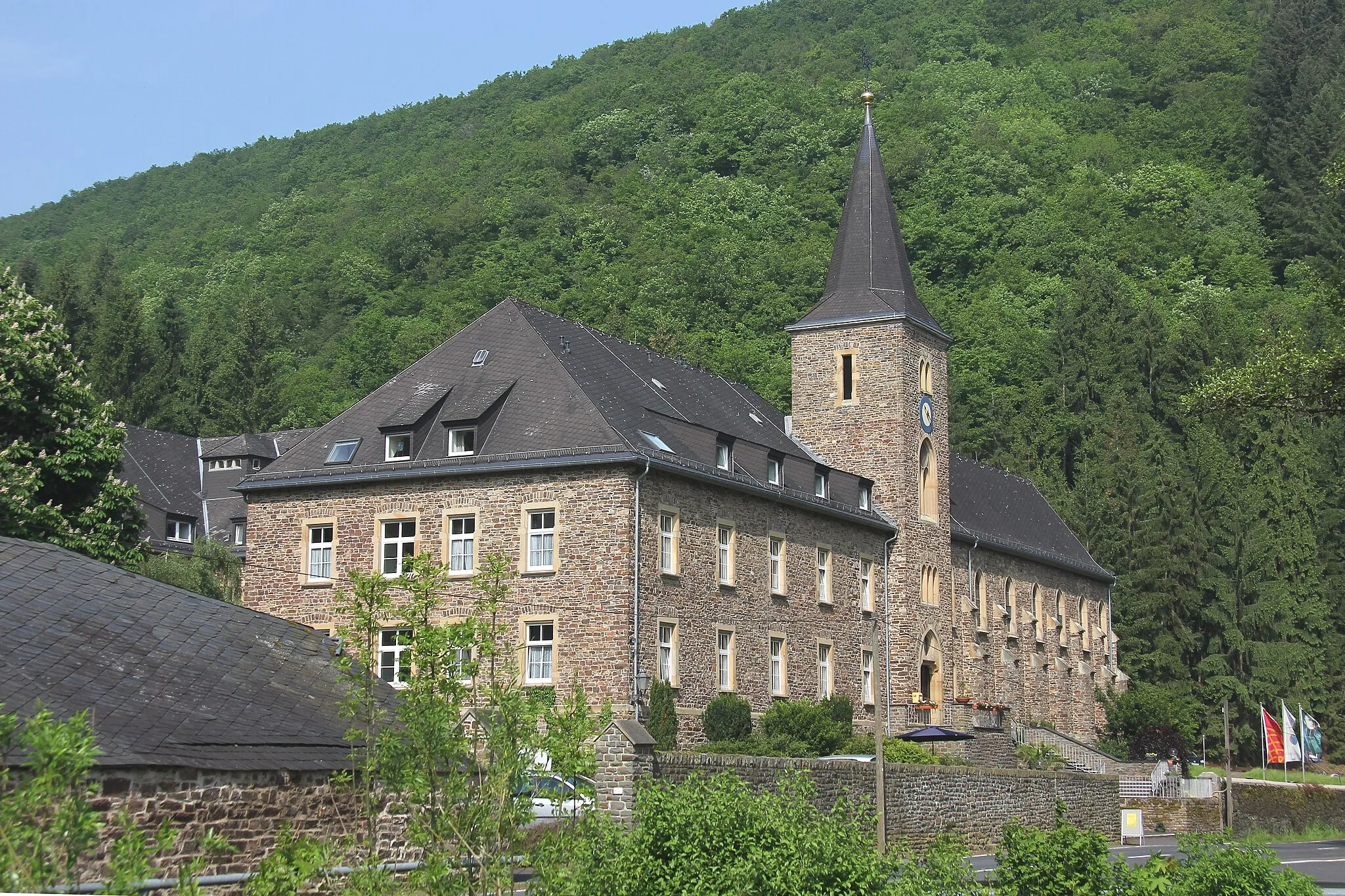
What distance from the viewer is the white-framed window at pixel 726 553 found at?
1451 inches

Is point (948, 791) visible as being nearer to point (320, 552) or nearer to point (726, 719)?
point (726, 719)

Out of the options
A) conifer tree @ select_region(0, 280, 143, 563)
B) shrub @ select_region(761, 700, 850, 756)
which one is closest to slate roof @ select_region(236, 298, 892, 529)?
conifer tree @ select_region(0, 280, 143, 563)

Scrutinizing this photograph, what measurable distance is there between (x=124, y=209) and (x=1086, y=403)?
6623 centimetres

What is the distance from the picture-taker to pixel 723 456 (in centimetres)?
3734

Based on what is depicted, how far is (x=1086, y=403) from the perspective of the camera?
84.4 m

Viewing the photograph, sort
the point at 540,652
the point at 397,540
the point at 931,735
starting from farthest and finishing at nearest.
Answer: the point at 931,735 < the point at 397,540 < the point at 540,652

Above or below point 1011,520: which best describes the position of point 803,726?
below

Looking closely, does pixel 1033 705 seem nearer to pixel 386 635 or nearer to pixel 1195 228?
pixel 386 635

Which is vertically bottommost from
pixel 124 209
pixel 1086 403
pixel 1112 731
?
pixel 1112 731

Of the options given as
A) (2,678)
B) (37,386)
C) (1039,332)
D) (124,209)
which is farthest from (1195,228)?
(2,678)

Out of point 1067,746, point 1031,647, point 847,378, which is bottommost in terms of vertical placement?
point 1067,746

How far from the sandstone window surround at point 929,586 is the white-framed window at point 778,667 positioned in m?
7.92

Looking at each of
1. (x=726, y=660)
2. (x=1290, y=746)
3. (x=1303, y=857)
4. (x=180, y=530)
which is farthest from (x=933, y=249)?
(x=1303, y=857)

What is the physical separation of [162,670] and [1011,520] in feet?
142
